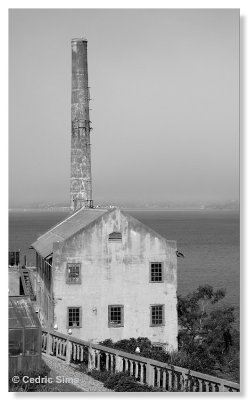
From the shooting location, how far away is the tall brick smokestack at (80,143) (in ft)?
136

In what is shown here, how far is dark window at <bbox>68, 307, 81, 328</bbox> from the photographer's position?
83.5 ft

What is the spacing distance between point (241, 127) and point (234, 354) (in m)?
11.9

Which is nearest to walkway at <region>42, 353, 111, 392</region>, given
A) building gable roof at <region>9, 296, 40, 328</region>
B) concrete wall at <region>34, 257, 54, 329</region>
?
building gable roof at <region>9, 296, 40, 328</region>

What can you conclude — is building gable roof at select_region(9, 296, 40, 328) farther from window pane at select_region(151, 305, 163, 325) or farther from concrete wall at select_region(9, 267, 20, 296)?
concrete wall at select_region(9, 267, 20, 296)

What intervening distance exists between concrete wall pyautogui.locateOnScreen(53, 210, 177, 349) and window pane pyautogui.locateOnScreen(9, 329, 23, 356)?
312 inches

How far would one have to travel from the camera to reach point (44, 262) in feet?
93.4

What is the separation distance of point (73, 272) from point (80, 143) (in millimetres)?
17324

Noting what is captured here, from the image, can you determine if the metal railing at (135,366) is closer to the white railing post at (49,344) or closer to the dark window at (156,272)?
the white railing post at (49,344)

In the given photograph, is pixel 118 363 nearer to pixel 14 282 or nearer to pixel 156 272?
pixel 156 272

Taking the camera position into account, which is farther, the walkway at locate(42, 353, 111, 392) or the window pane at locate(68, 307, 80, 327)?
the window pane at locate(68, 307, 80, 327)

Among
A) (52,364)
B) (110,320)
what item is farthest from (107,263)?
(52,364)
